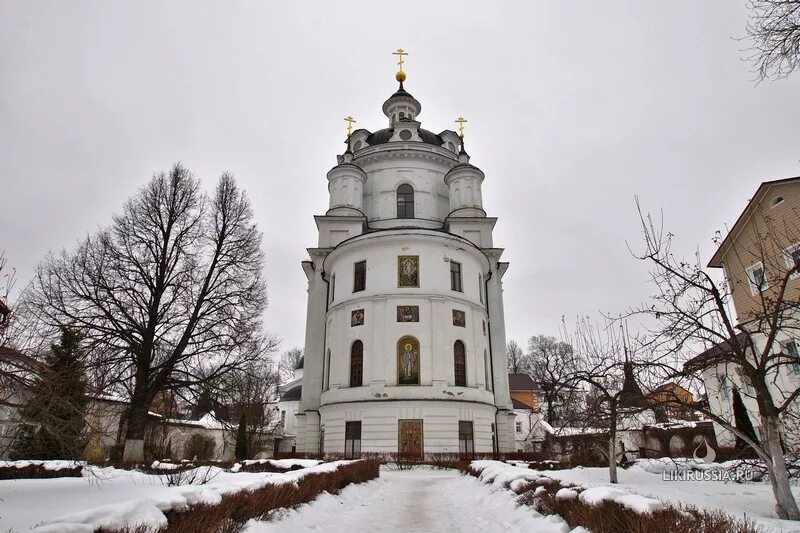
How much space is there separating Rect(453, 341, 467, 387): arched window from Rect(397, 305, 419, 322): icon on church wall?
9.47 feet

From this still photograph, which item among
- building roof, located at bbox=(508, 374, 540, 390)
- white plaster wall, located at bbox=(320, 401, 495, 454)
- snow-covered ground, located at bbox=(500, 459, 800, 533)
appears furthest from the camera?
building roof, located at bbox=(508, 374, 540, 390)

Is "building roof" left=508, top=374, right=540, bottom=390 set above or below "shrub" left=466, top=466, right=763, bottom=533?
above

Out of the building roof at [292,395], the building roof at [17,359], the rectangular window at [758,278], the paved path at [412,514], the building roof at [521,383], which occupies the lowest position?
the paved path at [412,514]

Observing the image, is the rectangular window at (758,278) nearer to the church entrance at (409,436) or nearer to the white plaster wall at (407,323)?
the white plaster wall at (407,323)

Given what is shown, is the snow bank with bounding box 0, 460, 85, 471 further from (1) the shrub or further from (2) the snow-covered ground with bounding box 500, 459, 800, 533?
(2) the snow-covered ground with bounding box 500, 459, 800, 533

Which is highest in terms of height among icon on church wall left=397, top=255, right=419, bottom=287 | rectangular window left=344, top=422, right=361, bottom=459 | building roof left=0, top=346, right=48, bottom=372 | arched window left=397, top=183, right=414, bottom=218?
arched window left=397, top=183, right=414, bottom=218

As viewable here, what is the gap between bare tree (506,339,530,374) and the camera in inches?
3142

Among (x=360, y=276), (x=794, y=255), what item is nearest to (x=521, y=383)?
(x=360, y=276)

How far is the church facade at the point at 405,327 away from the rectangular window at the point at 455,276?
68 millimetres

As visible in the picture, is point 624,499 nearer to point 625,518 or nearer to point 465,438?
point 625,518

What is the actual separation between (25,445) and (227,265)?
32.3 ft

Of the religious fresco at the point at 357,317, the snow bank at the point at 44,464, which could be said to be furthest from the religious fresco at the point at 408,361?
the snow bank at the point at 44,464
